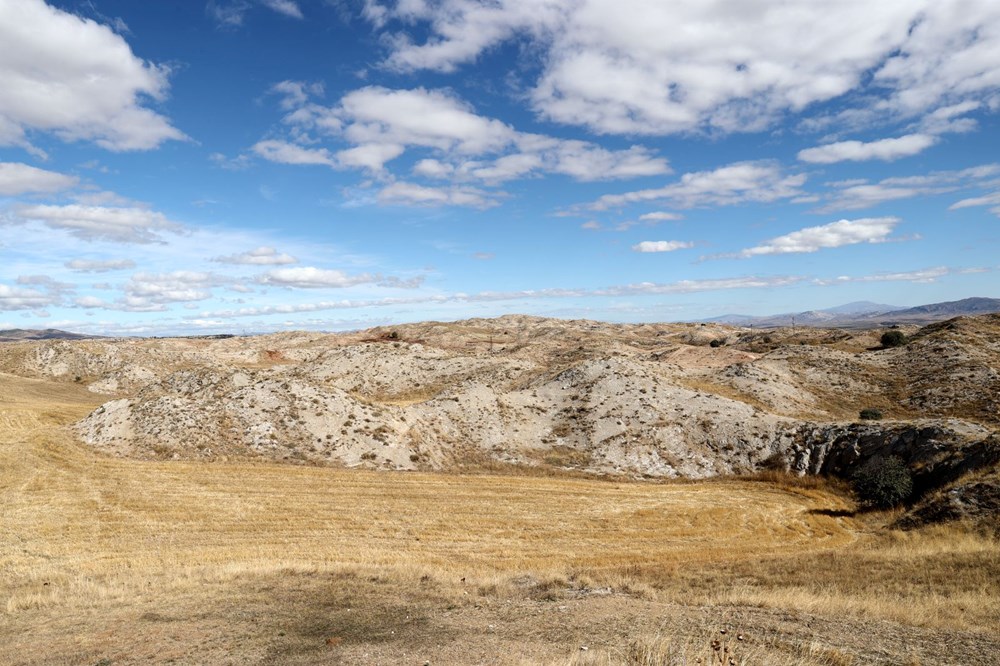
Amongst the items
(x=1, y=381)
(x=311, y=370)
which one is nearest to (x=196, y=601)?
(x=311, y=370)

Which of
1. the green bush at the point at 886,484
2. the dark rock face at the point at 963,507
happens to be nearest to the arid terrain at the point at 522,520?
the dark rock face at the point at 963,507

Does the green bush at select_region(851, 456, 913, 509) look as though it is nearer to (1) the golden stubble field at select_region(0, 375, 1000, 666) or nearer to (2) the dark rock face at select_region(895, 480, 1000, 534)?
(1) the golden stubble field at select_region(0, 375, 1000, 666)

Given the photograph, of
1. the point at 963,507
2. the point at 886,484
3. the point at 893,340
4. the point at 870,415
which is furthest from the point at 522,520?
the point at 893,340

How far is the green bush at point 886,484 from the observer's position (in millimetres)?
28469

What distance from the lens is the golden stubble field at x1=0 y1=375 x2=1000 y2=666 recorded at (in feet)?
37.9

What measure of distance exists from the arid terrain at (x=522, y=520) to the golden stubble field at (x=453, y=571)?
123 millimetres

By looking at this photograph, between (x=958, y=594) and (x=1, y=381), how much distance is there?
9412 cm

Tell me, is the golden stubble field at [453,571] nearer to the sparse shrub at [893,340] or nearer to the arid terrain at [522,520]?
the arid terrain at [522,520]

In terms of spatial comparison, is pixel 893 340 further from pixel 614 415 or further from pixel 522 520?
pixel 522 520

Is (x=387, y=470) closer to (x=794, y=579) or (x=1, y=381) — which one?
(x=794, y=579)

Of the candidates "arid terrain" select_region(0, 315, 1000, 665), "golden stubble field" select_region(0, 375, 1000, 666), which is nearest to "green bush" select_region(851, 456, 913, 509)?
"arid terrain" select_region(0, 315, 1000, 665)

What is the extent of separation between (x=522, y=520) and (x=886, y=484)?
19.8 m

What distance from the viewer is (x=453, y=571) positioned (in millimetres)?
19297

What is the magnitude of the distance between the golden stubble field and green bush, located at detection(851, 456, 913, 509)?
1453mm
